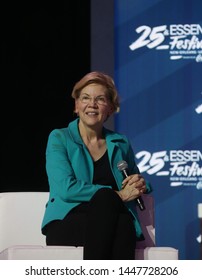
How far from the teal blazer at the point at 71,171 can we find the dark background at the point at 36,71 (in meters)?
2.52

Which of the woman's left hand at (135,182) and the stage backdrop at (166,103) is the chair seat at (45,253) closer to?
the woman's left hand at (135,182)

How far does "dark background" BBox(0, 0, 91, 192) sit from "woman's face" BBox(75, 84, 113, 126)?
8.18 feet

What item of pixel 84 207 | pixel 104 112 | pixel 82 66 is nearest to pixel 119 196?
pixel 84 207

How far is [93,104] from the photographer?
2996 mm

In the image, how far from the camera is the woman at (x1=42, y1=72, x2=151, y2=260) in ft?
8.57

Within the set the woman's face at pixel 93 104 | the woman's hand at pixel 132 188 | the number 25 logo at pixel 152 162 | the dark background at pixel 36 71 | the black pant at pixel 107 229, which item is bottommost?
the black pant at pixel 107 229

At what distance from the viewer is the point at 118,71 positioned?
5.23 metres

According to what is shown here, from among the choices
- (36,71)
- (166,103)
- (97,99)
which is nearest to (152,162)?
(166,103)

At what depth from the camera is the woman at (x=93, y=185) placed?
261 centimetres

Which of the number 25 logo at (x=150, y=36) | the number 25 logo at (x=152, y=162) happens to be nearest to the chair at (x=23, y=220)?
the number 25 logo at (x=152, y=162)

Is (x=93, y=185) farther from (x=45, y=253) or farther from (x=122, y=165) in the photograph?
(x=45, y=253)

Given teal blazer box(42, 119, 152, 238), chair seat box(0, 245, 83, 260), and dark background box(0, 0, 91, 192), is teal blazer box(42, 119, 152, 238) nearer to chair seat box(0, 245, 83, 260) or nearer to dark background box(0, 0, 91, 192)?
chair seat box(0, 245, 83, 260)

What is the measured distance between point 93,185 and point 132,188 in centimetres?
16
